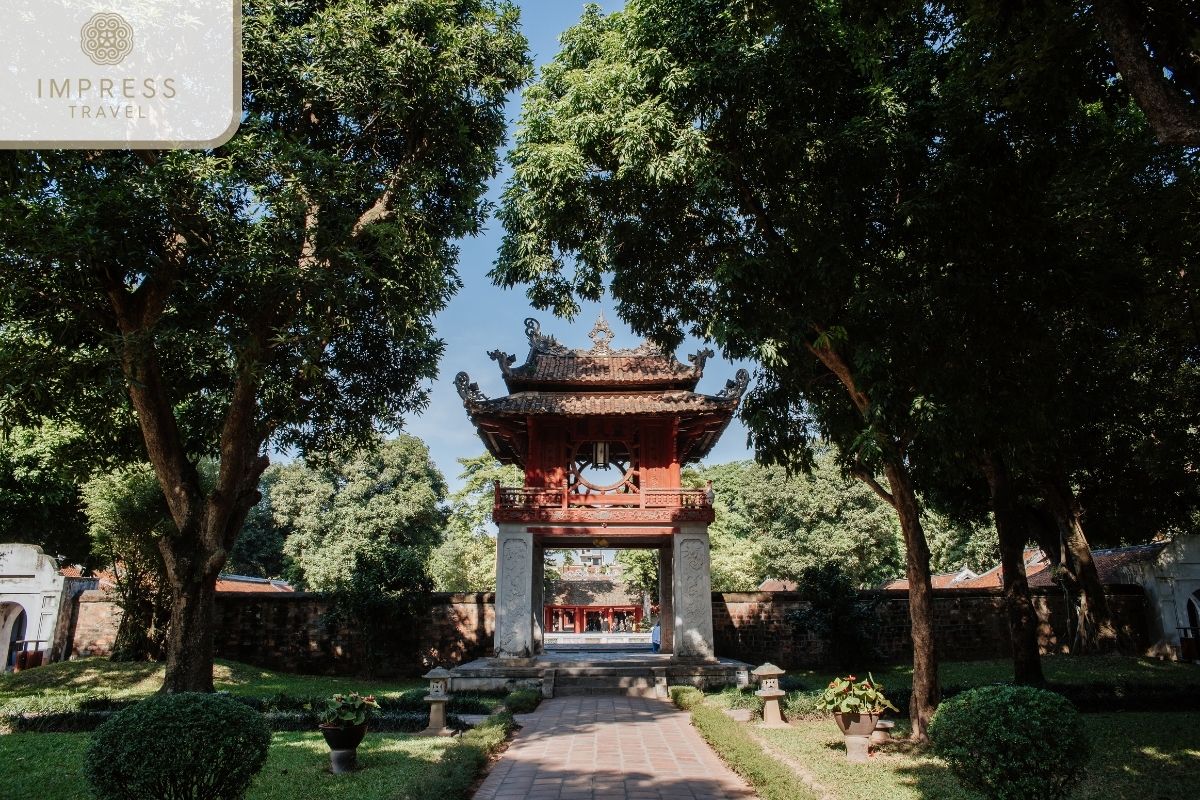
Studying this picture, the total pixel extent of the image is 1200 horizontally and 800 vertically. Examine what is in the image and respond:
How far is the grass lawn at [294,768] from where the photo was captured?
6535 mm

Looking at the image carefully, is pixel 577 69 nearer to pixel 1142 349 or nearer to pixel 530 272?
pixel 530 272

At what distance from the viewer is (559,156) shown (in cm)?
960

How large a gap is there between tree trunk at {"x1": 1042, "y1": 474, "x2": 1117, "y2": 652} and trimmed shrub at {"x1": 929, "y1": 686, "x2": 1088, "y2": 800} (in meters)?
13.0

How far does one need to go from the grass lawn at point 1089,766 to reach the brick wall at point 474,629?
9490 mm

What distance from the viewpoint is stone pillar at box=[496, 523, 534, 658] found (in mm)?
15555

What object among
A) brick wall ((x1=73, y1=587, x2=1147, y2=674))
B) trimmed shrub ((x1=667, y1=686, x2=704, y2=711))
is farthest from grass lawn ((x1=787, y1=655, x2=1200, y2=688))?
trimmed shrub ((x1=667, y1=686, x2=704, y2=711))

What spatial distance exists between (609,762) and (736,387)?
399 inches

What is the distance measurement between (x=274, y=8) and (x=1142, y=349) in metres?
14.7

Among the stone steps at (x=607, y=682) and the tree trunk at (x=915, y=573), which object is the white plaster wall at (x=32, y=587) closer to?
the stone steps at (x=607, y=682)

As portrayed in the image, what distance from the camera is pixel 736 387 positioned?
55.0 feet

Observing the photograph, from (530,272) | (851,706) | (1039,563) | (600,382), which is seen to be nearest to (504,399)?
(600,382)

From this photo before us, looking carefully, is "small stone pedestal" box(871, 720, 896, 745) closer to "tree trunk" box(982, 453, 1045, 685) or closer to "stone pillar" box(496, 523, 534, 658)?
"tree trunk" box(982, 453, 1045, 685)

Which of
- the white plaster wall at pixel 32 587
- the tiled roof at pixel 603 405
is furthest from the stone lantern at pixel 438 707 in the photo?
the white plaster wall at pixel 32 587

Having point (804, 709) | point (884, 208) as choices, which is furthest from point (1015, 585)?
point (884, 208)
